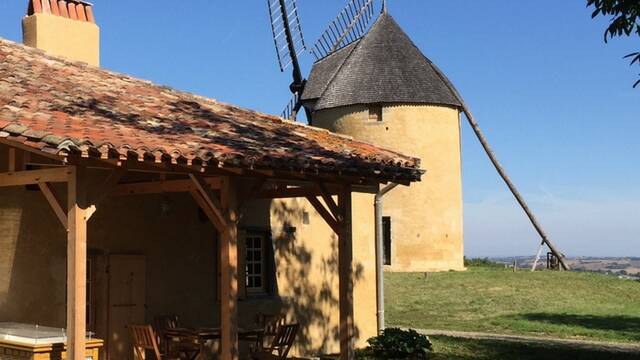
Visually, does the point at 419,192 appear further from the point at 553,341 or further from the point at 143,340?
the point at 143,340

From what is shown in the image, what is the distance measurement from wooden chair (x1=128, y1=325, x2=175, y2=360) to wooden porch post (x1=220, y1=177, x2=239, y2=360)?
4.76 feet

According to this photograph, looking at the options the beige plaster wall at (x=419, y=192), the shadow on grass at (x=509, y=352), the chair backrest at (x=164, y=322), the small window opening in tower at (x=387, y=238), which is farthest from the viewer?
the small window opening in tower at (x=387, y=238)

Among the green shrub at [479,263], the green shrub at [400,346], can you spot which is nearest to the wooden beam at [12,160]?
the green shrub at [400,346]

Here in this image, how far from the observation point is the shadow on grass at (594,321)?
18.9 m

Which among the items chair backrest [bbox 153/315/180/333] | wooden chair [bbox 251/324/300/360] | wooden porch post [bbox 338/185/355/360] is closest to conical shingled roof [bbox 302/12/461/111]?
wooden chair [bbox 251/324/300/360]

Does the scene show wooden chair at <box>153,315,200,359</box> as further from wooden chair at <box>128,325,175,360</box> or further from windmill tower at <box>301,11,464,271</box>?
windmill tower at <box>301,11,464,271</box>

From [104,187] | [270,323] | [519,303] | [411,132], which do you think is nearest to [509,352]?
[270,323]

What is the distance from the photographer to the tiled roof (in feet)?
28.0

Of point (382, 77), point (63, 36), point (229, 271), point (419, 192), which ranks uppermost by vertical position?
Result: point (382, 77)

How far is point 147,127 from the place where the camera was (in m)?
9.95

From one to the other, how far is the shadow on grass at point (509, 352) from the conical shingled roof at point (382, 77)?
16.7 m

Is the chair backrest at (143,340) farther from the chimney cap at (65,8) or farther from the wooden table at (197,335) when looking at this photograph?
the chimney cap at (65,8)

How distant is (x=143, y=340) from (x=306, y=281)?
4179mm

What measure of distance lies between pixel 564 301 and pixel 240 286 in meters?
13.6
